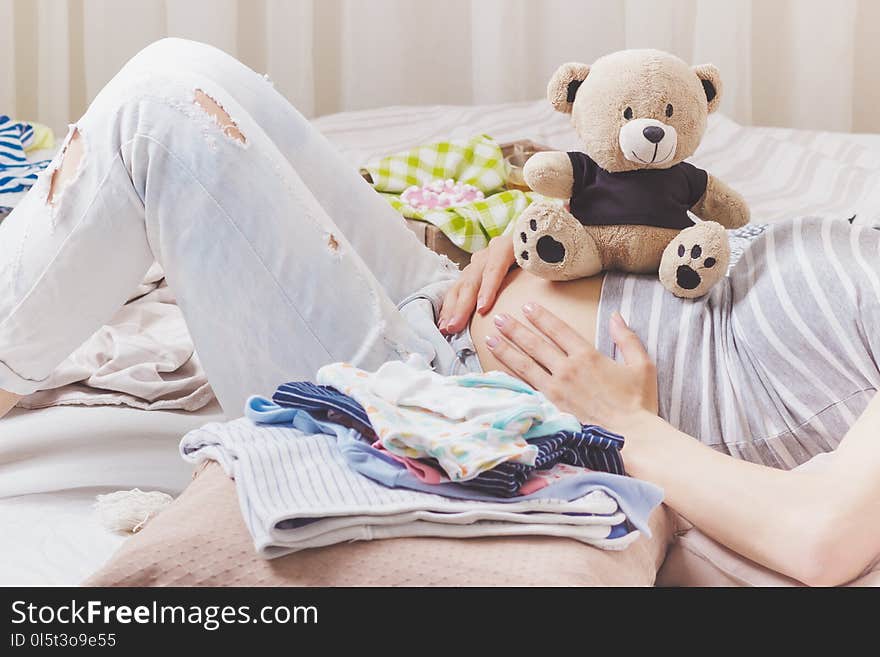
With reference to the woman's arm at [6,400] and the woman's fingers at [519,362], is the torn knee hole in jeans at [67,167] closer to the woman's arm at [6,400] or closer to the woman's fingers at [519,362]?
the woman's arm at [6,400]

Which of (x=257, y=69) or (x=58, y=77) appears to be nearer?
(x=58, y=77)

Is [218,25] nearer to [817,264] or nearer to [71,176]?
[71,176]

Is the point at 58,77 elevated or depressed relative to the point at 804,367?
elevated

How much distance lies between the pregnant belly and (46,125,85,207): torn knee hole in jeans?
46cm

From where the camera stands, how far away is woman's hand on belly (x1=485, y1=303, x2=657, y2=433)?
1.02m

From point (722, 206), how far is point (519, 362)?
29 centimetres

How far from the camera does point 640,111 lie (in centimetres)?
106

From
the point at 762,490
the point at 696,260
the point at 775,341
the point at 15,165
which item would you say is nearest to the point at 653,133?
the point at 696,260

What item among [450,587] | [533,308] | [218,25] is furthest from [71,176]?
[218,25]

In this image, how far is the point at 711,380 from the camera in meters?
1.06

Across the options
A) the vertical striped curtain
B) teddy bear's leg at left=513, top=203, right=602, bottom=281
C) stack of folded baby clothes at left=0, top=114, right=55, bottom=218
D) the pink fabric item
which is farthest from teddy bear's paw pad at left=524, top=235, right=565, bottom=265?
the vertical striped curtain
